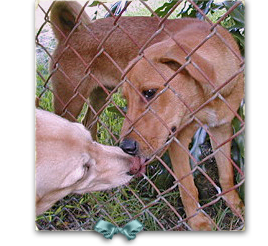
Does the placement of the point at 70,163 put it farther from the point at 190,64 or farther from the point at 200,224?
the point at 200,224

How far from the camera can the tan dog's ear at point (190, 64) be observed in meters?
1.65

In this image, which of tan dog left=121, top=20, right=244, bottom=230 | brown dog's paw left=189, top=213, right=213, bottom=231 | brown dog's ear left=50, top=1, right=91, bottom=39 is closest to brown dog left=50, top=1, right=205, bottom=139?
brown dog's ear left=50, top=1, right=91, bottom=39

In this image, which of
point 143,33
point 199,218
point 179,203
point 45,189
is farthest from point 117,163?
point 143,33

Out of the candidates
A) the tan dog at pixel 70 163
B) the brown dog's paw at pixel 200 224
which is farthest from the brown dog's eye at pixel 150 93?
the brown dog's paw at pixel 200 224

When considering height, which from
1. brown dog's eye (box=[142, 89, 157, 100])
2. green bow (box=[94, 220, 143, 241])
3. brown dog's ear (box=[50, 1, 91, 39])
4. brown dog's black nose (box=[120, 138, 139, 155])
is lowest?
green bow (box=[94, 220, 143, 241])

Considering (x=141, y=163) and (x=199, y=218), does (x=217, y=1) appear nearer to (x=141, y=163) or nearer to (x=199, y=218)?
(x=141, y=163)

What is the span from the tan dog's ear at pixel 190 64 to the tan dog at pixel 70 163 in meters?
0.50

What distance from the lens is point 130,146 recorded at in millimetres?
1843

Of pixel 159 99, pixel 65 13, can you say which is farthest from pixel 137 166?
pixel 65 13

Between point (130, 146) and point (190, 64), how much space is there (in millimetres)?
502

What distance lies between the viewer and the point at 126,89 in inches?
82.3

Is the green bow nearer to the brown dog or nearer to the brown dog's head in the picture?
the brown dog's head

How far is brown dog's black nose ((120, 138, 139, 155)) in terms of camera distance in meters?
1.84

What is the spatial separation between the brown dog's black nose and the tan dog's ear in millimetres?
414
